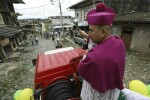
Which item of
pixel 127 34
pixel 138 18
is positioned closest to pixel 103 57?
pixel 138 18

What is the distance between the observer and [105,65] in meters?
1.39

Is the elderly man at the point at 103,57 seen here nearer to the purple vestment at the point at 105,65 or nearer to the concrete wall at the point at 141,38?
the purple vestment at the point at 105,65

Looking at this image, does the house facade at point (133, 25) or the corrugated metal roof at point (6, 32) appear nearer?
the house facade at point (133, 25)

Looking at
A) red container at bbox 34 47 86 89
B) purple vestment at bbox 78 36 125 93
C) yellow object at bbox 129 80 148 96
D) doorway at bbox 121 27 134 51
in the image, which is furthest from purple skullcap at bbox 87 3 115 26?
doorway at bbox 121 27 134 51

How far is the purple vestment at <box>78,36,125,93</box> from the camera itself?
1.39 metres

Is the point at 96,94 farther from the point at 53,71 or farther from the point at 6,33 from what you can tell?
the point at 6,33

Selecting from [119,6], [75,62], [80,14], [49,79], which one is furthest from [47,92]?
[80,14]

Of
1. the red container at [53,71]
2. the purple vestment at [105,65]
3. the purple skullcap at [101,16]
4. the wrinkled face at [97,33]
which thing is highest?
the purple skullcap at [101,16]

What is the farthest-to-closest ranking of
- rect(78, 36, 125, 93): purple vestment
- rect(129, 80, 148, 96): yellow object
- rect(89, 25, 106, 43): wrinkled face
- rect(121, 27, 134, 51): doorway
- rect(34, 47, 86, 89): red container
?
1. rect(121, 27, 134, 51): doorway
2. rect(129, 80, 148, 96): yellow object
3. rect(34, 47, 86, 89): red container
4. rect(89, 25, 106, 43): wrinkled face
5. rect(78, 36, 125, 93): purple vestment

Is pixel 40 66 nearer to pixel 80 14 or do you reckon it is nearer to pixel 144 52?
pixel 144 52

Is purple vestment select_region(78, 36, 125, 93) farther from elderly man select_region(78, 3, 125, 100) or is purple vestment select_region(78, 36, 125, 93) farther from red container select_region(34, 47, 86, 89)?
red container select_region(34, 47, 86, 89)

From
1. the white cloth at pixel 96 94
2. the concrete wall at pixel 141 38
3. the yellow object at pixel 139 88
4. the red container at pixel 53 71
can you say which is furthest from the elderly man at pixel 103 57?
the concrete wall at pixel 141 38

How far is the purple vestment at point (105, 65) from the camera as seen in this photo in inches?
54.7

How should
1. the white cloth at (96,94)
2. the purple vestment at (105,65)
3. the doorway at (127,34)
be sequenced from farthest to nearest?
1. the doorway at (127,34)
2. the white cloth at (96,94)
3. the purple vestment at (105,65)
